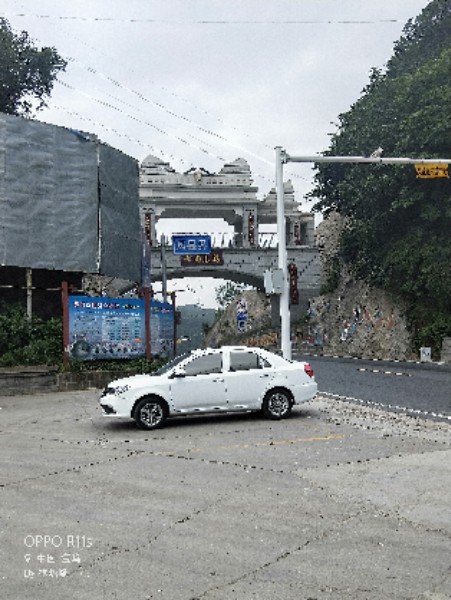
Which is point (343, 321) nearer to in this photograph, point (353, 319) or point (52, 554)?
point (353, 319)

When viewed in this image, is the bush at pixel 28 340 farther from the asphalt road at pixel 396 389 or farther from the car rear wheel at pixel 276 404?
the car rear wheel at pixel 276 404

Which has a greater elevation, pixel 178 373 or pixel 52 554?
pixel 178 373

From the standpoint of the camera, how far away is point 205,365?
12172 millimetres

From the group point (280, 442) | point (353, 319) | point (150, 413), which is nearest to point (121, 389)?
point (150, 413)

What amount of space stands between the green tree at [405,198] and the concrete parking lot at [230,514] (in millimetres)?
28380

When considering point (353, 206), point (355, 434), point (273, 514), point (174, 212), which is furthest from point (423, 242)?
point (273, 514)

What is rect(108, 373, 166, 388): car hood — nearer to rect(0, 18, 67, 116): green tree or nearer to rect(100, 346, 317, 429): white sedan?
rect(100, 346, 317, 429): white sedan

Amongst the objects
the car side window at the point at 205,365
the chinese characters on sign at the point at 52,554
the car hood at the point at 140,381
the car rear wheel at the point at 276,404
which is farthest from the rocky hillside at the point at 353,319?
the chinese characters on sign at the point at 52,554

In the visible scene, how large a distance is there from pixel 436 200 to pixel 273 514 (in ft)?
116

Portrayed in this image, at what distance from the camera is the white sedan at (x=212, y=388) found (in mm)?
11750

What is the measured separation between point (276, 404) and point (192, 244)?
2923 cm

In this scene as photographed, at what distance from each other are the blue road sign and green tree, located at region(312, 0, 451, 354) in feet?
38.4

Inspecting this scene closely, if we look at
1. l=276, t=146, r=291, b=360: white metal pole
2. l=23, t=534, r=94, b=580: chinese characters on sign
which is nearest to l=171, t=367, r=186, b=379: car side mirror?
l=276, t=146, r=291, b=360: white metal pole

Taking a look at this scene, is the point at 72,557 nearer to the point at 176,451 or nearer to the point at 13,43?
the point at 176,451
